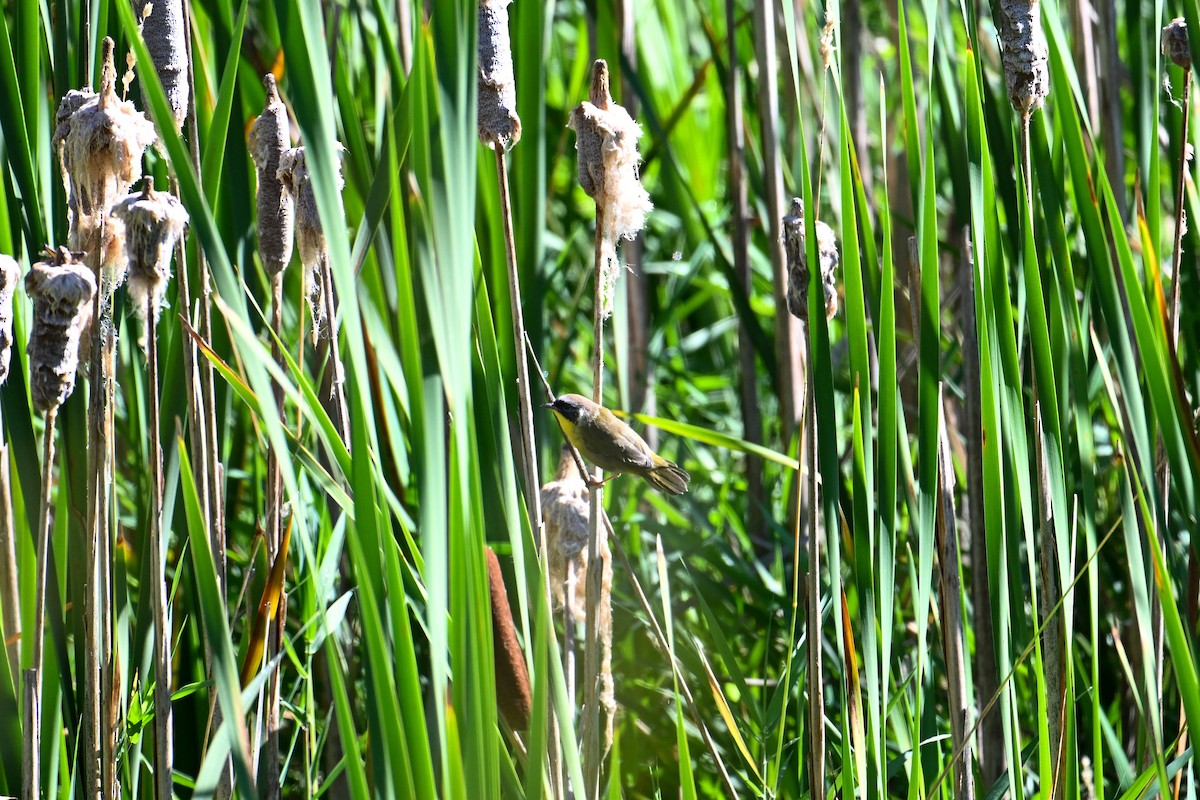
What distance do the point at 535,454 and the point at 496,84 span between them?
0.28 m

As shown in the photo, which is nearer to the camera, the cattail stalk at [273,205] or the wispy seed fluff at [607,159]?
the wispy seed fluff at [607,159]

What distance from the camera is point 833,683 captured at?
1.49m

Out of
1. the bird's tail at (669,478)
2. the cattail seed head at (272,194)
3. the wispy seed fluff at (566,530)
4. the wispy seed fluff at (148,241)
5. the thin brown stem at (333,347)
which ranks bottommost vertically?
the wispy seed fluff at (566,530)

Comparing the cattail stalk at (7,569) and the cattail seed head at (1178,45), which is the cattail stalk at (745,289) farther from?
the cattail stalk at (7,569)

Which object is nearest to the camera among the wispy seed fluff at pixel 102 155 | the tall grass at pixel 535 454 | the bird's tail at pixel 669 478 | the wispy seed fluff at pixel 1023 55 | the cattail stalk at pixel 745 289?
the tall grass at pixel 535 454

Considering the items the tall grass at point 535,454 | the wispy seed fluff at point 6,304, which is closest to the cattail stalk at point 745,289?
the tall grass at point 535,454

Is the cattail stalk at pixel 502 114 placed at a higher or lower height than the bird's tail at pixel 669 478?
higher

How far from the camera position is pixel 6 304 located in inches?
28.8

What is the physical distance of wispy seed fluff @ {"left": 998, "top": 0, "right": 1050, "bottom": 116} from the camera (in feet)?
2.77

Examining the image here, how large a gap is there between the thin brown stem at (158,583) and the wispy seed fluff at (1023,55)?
0.64m

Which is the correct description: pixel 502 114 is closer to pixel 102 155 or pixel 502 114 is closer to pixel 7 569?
pixel 102 155

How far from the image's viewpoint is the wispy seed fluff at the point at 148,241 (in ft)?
2.24

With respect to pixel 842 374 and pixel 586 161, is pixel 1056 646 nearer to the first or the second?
pixel 586 161

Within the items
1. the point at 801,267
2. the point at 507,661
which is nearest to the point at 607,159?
the point at 801,267
